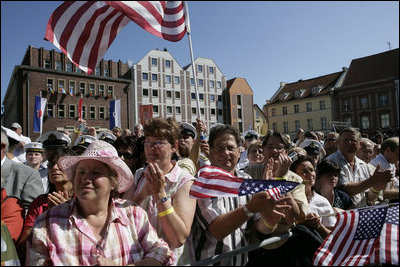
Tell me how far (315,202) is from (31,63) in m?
41.0

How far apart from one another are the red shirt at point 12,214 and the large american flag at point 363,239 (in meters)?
2.18

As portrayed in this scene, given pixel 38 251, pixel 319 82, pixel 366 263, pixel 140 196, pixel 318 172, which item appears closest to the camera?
pixel 38 251

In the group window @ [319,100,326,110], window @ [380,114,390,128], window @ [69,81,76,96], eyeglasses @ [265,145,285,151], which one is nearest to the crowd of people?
eyeglasses @ [265,145,285,151]

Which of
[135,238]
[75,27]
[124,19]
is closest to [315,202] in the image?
[135,238]

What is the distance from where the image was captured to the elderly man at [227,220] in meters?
2.35

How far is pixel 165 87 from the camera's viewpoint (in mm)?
50406

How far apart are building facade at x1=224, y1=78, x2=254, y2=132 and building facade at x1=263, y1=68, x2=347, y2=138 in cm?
397

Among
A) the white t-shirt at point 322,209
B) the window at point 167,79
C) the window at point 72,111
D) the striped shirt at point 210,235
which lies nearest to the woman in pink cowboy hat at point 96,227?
the striped shirt at point 210,235

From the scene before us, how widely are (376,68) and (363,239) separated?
4.24 ft

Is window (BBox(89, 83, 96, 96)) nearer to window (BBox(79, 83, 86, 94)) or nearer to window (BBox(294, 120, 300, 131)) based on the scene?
window (BBox(79, 83, 86, 94))

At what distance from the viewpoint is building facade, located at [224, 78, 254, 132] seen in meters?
56.5

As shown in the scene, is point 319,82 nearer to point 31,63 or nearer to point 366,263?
point 31,63

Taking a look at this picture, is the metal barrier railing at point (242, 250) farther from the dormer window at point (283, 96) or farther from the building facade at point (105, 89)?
the dormer window at point (283, 96)

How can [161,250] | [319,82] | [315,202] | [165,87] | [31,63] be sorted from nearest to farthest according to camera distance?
[161,250] → [315,202] → [31,63] → [165,87] → [319,82]
